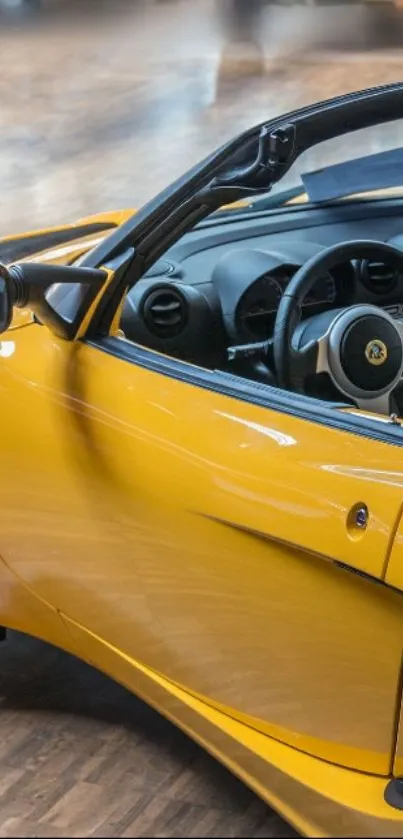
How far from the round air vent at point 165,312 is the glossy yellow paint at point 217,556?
7.4 inches

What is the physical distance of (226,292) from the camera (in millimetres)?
2055

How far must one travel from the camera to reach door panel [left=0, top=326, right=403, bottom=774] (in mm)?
1442

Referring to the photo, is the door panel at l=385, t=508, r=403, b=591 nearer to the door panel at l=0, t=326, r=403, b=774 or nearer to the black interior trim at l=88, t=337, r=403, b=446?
the door panel at l=0, t=326, r=403, b=774

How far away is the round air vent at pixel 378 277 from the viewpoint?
2.12 metres

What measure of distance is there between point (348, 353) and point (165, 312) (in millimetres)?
371

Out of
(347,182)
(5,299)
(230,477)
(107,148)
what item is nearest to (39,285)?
(5,299)

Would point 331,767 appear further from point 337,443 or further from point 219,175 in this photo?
point 219,175

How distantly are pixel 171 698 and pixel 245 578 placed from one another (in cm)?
35

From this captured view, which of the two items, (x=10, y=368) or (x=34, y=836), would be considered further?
(x=10, y=368)

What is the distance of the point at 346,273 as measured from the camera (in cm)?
214

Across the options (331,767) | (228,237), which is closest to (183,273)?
(228,237)

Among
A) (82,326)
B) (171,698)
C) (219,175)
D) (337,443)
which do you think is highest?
(219,175)

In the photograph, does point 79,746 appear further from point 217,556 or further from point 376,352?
point 376,352

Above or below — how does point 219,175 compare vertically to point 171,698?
above
